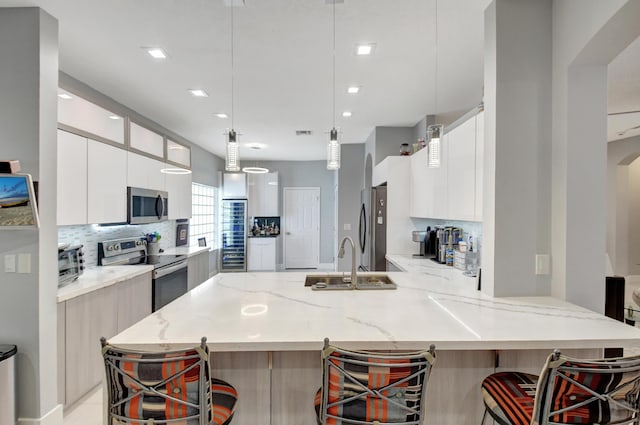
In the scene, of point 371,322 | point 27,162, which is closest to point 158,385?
point 371,322

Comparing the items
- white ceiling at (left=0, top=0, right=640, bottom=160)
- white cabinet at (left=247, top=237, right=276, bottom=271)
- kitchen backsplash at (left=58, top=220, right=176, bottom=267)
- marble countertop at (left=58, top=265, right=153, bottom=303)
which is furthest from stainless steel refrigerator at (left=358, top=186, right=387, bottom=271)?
white cabinet at (left=247, top=237, right=276, bottom=271)

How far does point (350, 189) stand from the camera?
6547 mm

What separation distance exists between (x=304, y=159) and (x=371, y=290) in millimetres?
6232

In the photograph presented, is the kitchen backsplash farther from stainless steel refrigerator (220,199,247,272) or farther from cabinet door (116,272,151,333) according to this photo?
stainless steel refrigerator (220,199,247,272)

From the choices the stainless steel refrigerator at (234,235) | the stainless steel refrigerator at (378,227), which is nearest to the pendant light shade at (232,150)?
the stainless steel refrigerator at (378,227)

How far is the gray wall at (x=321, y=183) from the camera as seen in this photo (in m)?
8.42

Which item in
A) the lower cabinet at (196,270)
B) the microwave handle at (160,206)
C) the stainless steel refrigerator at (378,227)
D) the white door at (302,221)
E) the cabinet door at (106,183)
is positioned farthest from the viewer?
the white door at (302,221)

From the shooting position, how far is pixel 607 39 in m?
1.73

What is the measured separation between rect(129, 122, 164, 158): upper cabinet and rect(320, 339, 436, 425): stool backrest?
11.3 feet

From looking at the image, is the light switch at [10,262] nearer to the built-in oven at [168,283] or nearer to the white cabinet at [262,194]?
the built-in oven at [168,283]

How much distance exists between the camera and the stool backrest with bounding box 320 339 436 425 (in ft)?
4.08

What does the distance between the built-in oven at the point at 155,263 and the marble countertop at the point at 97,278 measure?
0.16 m

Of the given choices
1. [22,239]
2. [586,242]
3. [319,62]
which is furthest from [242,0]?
[586,242]

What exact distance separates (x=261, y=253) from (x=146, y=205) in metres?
4.13
